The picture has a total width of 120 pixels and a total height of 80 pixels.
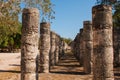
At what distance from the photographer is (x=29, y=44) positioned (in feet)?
45.8

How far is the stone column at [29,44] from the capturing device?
13.7 m

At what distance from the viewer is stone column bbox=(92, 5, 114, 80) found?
12632 millimetres

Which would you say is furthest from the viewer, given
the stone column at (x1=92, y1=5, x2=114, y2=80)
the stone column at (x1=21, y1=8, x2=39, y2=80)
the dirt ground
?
the dirt ground

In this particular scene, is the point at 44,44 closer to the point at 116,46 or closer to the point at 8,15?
the point at 8,15

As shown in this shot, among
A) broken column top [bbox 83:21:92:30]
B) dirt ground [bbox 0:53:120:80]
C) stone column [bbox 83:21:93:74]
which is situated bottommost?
dirt ground [bbox 0:53:120:80]

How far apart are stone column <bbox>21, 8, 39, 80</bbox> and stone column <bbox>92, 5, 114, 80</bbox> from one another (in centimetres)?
307

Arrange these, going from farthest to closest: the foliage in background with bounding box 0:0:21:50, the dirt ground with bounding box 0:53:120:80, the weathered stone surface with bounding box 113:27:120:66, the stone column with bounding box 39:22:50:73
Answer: the weathered stone surface with bounding box 113:27:120:66 < the stone column with bounding box 39:22:50:73 < the foliage in background with bounding box 0:0:21:50 < the dirt ground with bounding box 0:53:120:80

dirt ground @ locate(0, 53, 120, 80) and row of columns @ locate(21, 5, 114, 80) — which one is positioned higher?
row of columns @ locate(21, 5, 114, 80)

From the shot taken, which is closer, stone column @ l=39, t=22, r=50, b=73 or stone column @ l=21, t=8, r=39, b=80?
stone column @ l=21, t=8, r=39, b=80

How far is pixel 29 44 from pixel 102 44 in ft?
12.1

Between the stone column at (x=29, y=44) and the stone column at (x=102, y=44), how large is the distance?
307 cm

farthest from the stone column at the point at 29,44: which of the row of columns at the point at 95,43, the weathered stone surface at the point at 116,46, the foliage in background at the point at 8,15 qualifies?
the weathered stone surface at the point at 116,46

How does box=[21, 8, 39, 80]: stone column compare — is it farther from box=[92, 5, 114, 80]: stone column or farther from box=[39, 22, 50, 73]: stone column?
box=[39, 22, 50, 73]: stone column

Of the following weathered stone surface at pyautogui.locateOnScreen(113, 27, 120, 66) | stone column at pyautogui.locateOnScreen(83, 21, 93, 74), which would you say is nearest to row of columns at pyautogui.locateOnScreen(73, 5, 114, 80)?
stone column at pyautogui.locateOnScreen(83, 21, 93, 74)
